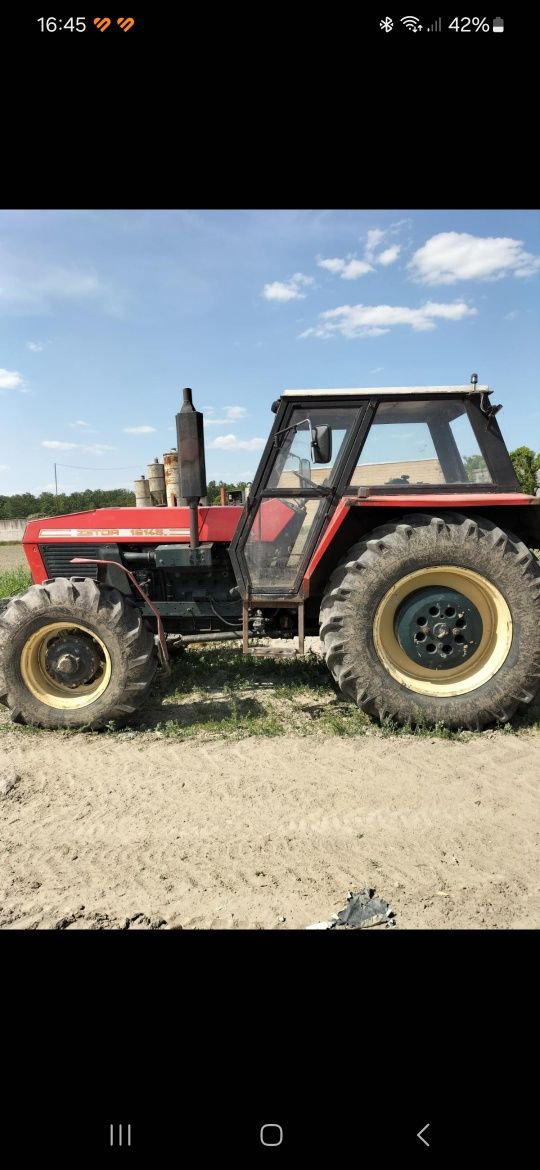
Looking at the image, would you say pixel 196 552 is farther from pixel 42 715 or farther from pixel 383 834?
pixel 383 834

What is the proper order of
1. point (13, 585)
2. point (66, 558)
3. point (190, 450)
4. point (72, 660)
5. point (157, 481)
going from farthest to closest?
1. point (13, 585)
2. point (157, 481)
3. point (66, 558)
4. point (72, 660)
5. point (190, 450)

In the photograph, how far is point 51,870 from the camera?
8.16 ft

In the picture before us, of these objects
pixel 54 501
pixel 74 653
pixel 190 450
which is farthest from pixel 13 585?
pixel 54 501

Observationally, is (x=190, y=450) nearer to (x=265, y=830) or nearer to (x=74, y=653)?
(x=74, y=653)

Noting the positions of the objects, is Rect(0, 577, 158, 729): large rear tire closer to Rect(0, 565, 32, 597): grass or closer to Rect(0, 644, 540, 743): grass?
Rect(0, 644, 540, 743): grass

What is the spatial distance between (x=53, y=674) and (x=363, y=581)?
6.85 feet

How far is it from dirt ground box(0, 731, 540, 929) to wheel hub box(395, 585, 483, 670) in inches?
20.9

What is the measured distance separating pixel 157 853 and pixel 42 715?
1679mm

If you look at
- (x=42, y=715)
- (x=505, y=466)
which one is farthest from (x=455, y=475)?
(x=42, y=715)

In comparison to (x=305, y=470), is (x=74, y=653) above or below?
below

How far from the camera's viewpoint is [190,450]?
3650 mm

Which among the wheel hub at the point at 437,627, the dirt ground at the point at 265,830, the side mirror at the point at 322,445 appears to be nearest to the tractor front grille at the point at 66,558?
the dirt ground at the point at 265,830

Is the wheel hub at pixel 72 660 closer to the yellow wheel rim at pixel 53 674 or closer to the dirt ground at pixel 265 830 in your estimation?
the yellow wheel rim at pixel 53 674
